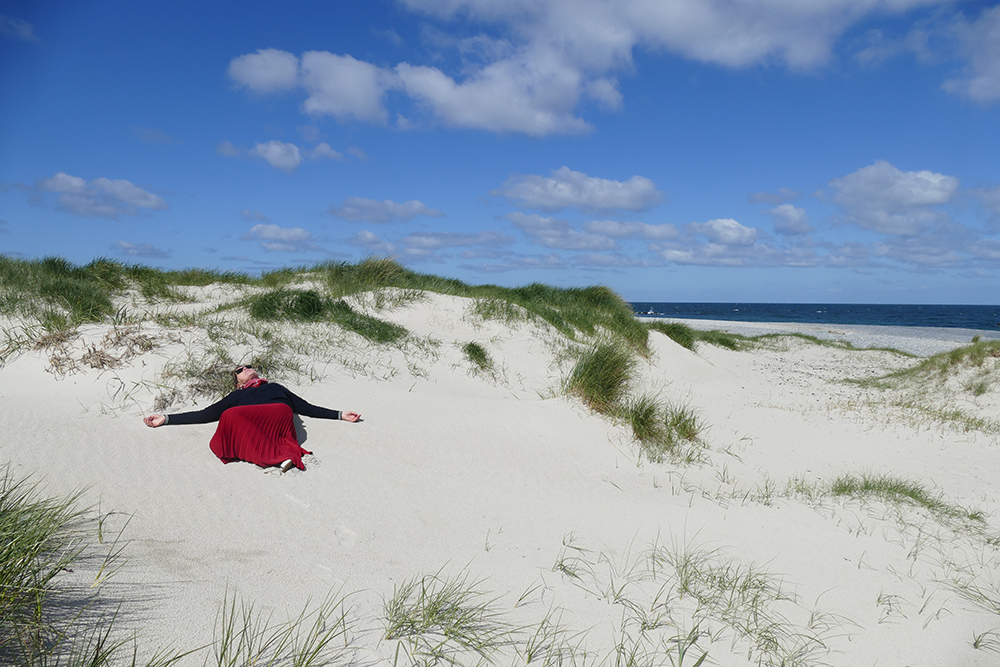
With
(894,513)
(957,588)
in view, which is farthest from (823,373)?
(957,588)

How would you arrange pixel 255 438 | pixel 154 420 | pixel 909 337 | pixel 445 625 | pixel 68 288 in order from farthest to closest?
pixel 909 337 < pixel 68 288 < pixel 154 420 < pixel 255 438 < pixel 445 625

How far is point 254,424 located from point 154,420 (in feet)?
3.59

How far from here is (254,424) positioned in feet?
15.9

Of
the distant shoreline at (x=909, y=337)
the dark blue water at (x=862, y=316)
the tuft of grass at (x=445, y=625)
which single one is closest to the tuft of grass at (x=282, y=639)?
the tuft of grass at (x=445, y=625)

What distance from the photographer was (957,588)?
374 centimetres

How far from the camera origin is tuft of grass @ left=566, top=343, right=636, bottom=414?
22.9 feet

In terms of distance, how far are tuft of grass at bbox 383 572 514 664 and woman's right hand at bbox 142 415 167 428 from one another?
3.38m

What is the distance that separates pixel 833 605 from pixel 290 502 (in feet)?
13.2

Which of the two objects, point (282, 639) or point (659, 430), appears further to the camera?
point (659, 430)

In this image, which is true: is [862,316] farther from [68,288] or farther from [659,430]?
[68,288]

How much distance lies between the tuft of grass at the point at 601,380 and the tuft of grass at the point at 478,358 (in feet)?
5.82

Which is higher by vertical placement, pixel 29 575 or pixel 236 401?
pixel 236 401

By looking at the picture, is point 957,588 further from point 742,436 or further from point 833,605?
point 742,436

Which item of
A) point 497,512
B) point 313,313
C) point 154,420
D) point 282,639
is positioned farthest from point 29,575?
point 313,313
